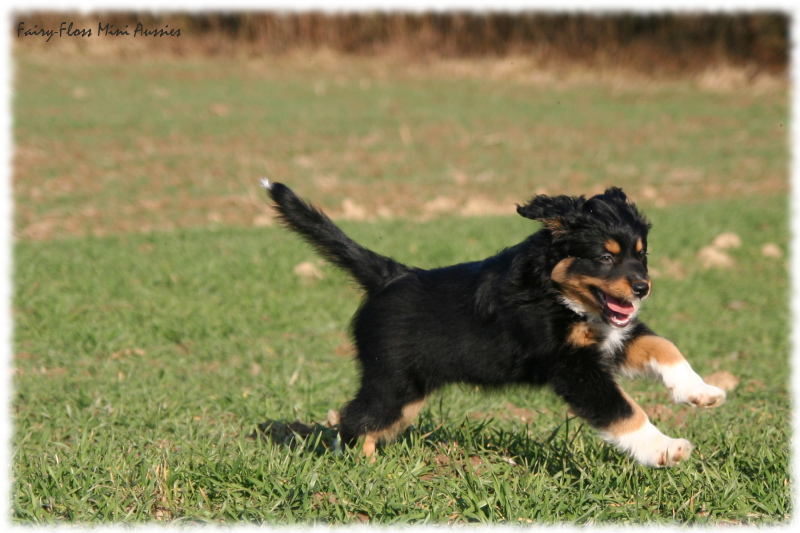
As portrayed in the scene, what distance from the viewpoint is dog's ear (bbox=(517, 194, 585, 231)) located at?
147 inches

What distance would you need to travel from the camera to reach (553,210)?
12.3 feet

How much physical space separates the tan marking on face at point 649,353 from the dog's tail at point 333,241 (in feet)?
3.61

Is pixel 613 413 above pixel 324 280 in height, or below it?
above

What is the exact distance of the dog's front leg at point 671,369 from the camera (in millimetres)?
3410

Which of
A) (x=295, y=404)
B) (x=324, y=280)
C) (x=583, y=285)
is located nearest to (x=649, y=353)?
(x=583, y=285)

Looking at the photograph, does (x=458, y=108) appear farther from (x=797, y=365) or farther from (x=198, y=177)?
(x=797, y=365)

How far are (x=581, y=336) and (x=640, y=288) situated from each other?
33cm

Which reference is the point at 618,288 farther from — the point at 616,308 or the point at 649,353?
the point at 649,353

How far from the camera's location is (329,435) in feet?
14.2

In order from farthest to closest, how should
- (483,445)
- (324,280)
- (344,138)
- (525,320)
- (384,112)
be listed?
→ (384,112), (344,138), (324,280), (483,445), (525,320)

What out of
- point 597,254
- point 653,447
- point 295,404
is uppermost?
point 597,254

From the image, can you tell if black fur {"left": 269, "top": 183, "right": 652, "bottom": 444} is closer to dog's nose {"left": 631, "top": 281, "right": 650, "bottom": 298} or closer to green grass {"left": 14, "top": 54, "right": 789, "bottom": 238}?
dog's nose {"left": 631, "top": 281, "right": 650, "bottom": 298}

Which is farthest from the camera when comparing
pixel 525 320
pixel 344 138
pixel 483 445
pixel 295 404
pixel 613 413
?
pixel 344 138

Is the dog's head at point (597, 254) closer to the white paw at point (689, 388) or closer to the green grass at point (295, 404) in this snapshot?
the white paw at point (689, 388)
